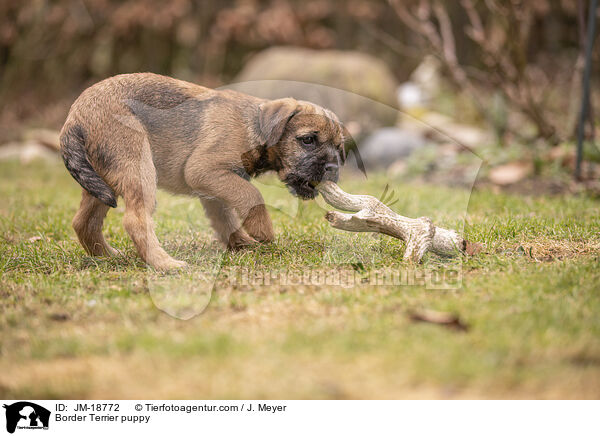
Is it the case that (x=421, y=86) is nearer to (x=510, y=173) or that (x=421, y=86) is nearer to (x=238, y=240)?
(x=510, y=173)

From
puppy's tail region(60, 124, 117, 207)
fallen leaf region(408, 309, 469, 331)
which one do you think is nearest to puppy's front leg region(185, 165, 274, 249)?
puppy's tail region(60, 124, 117, 207)

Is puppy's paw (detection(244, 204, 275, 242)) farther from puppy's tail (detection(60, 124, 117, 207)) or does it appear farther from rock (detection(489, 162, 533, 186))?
rock (detection(489, 162, 533, 186))

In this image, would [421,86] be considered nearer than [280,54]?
No

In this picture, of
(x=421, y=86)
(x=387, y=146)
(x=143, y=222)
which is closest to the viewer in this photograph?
(x=143, y=222)

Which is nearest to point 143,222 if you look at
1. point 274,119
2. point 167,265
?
point 167,265

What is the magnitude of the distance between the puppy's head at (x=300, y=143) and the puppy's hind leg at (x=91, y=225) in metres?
1.26

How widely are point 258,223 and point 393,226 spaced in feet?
2.94

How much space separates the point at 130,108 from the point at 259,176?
0.97 metres

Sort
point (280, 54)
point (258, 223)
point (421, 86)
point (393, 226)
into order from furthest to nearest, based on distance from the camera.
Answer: point (421, 86)
point (280, 54)
point (258, 223)
point (393, 226)

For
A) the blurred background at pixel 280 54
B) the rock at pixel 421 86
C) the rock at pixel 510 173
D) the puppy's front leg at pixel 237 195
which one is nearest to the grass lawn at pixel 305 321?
the puppy's front leg at pixel 237 195

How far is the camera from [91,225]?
4070 millimetres

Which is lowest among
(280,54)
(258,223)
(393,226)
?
(280,54)
